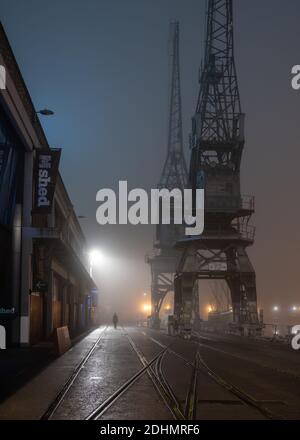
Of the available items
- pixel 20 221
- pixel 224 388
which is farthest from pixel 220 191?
pixel 224 388

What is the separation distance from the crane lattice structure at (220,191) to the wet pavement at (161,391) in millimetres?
23981

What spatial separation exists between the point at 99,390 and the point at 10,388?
2265mm

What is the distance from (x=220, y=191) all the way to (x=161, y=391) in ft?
116

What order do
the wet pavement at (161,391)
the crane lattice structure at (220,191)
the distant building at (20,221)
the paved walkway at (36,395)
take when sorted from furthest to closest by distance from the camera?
the crane lattice structure at (220,191) < the distant building at (20,221) < the wet pavement at (161,391) < the paved walkway at (36,395)

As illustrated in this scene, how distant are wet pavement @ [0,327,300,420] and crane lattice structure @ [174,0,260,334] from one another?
78.7 feet

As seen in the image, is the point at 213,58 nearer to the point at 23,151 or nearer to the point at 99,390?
the point at 23,151

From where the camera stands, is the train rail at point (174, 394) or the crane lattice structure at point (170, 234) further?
the crane lattice structure at point (170, 234)

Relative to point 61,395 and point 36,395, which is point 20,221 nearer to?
point 36,395

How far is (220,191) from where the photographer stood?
157 ft

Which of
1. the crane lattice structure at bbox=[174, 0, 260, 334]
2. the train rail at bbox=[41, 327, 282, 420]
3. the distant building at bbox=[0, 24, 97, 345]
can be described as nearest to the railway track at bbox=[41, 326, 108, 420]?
the train rail at bbox=[41, 327, 282, 420]

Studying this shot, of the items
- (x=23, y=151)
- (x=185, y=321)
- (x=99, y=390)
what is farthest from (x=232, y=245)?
(x=99, y=390)

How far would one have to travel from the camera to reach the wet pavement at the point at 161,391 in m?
10.7

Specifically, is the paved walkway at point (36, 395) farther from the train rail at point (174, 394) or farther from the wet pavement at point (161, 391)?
the train rail at point (174, 394)

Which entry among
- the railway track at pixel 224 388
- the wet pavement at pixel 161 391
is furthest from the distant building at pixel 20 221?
the railway track at pixel 224 388
